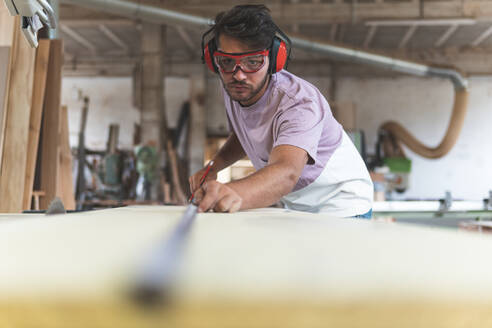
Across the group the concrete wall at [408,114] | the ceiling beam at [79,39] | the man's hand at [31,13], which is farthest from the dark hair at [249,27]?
the concrete wall at [408,114]

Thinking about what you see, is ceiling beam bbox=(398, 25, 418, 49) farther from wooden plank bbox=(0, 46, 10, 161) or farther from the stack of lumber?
wooden plank bbox=(0, 46, 10, 161)

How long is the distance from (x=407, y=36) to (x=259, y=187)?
8.69 metres

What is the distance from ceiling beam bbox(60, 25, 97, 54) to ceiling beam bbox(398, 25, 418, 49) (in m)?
7.01

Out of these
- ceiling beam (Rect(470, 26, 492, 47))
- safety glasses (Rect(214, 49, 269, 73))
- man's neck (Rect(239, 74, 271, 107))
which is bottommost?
man's neck (Rect(239, 74, 271, 107))

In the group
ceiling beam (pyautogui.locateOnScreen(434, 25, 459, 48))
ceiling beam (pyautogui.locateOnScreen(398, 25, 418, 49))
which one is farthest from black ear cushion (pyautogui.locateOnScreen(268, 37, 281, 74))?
ceiling beam (pyautogui.locateOnScreen(434, 25, 459, 48))

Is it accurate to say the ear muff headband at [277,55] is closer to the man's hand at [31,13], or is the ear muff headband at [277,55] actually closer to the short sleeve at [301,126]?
the short sleeve at [301,126]

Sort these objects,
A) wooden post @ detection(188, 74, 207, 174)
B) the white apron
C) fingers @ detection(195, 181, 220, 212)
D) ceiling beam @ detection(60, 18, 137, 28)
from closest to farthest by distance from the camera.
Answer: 1. fingers @ detection(195, 181, 220, 212)
2. the white apron
3. ceiling beam @ detection(60, 18, 137, 28)
4. wooden post @ detection(188, 74, 207, 174)

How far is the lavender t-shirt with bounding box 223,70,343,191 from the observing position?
123 centimetres

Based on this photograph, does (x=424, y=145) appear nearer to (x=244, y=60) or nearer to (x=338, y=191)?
(x=338, y=191)

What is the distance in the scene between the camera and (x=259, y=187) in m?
1.07

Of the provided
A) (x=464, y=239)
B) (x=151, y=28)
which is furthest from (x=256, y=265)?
(x=151, y=28)

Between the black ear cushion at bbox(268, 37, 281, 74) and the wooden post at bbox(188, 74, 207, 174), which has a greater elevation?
the wooden post at bbox(188, 74, 207, 174)

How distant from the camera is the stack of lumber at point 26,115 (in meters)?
2.15

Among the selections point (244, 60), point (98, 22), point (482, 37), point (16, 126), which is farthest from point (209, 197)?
point (482, 37)
